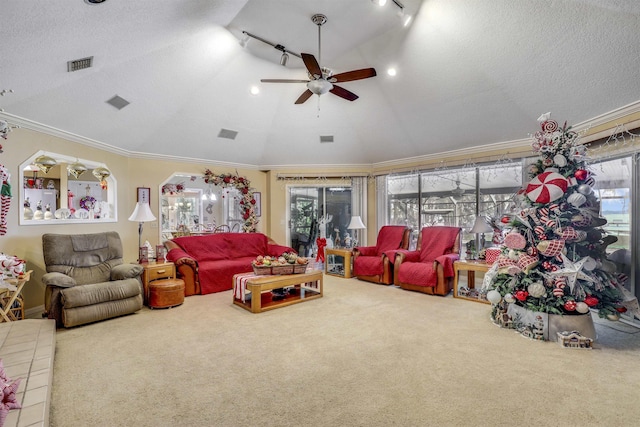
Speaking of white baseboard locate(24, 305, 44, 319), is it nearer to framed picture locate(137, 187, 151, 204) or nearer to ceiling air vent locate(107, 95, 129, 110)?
framed picture locate(137, 187, 151, 204)

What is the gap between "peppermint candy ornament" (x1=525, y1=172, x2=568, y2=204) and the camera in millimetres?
3240

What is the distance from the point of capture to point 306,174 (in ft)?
24.4

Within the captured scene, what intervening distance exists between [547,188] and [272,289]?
342 centimetres

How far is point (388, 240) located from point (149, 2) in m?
5.09

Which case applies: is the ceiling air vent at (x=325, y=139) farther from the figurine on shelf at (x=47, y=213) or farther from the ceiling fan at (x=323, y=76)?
the figurine on shelf at (x=47, y=213)

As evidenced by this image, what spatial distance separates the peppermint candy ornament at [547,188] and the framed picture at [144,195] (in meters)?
6.16

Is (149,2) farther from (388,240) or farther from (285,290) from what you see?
(388,240)

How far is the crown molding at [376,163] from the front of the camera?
3.71 metres

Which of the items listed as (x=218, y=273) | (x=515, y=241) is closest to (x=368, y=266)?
(x=218, y=273)

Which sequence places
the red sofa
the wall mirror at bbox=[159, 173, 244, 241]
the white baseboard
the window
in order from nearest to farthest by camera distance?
1. the white baseboard
2. the red sofa
3. the window
4. the wall mirror at bbox=[159, 173, 244, 241]

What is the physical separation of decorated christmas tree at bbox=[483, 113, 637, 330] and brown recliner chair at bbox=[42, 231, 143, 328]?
434 centimetres

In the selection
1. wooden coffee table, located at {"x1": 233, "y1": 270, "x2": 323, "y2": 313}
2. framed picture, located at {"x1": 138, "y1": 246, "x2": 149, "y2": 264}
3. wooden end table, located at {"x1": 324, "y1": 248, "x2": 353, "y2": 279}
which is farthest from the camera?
wooden end table, located at {"x1": 324, "y1": 248, "x2": 353, "y2": 279}

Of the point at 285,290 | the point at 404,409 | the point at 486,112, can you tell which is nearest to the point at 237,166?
the point at 285,290

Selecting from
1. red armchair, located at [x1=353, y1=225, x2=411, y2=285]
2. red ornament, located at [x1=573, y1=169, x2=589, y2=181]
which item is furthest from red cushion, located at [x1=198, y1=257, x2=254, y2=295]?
red ornament, located at [x1=573, y1=169, x2=589, y2=181]
